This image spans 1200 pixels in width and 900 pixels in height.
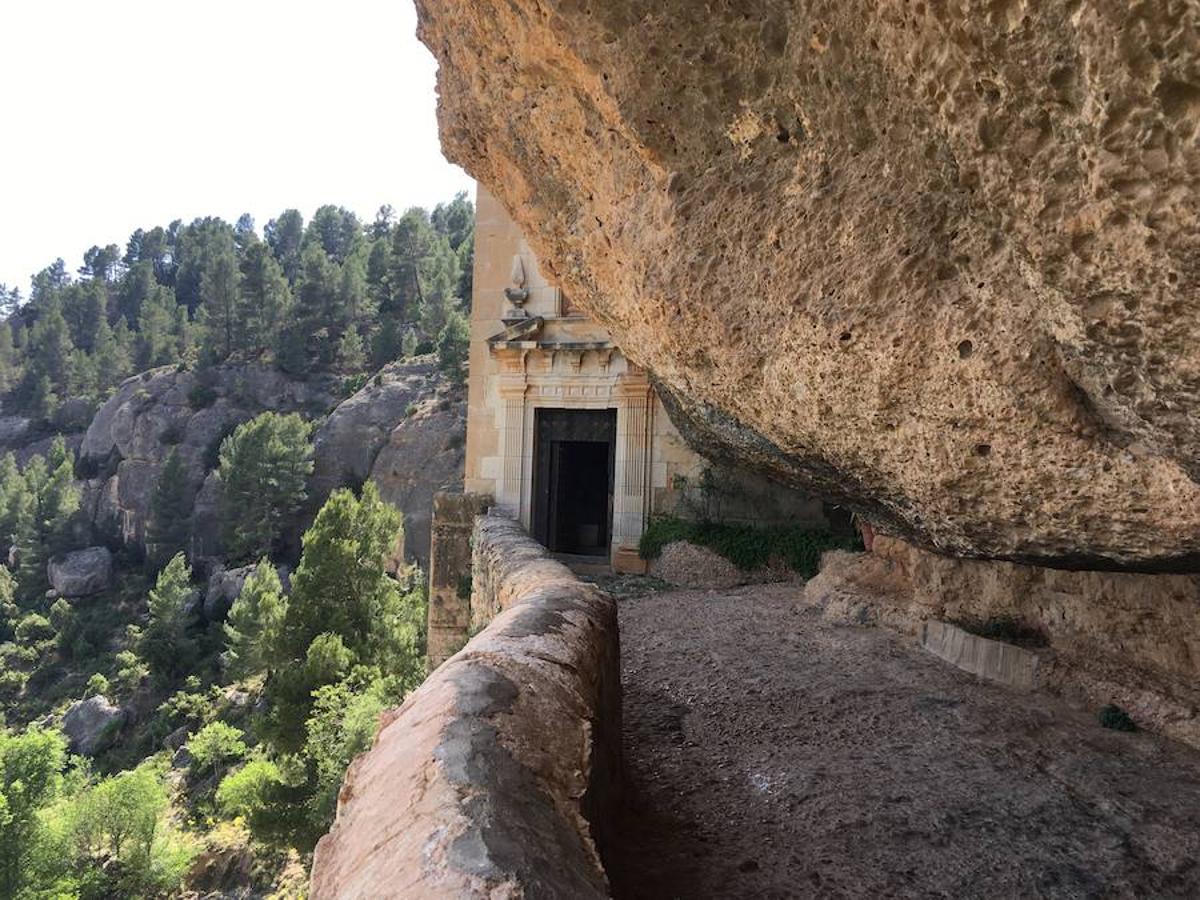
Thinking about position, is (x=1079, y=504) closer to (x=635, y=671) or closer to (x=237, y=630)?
(x=635, y=671)

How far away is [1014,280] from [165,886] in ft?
80.7

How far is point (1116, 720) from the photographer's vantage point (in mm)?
3857

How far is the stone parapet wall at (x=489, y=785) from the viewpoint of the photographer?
49.6 inches

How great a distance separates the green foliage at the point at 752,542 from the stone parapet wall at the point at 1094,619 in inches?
108

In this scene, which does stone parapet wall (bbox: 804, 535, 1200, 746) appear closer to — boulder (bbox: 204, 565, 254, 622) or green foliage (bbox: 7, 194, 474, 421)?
boulder (bbox: 204, 565, 254, 622)

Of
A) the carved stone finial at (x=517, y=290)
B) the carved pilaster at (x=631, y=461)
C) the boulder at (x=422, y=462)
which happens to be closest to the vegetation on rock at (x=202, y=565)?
the boulder at (x=422, y=462)

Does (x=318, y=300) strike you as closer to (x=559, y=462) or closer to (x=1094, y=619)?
(x=559, y=462)

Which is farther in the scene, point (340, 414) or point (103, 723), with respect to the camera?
point (340, 414)

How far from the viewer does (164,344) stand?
180ft

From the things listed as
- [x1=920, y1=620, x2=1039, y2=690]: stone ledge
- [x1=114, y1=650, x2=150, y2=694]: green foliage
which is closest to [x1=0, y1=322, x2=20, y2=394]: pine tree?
[x1=114, y1=650, x2=150, y2=694]: green foliage

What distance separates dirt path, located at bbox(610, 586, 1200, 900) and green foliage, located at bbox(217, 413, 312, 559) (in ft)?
119

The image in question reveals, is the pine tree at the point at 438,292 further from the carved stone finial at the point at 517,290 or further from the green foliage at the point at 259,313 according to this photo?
the carved stone finial at the point at 517,290

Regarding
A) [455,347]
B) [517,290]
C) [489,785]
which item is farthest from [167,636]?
[489,785]

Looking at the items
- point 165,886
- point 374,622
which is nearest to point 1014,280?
point 374,622
